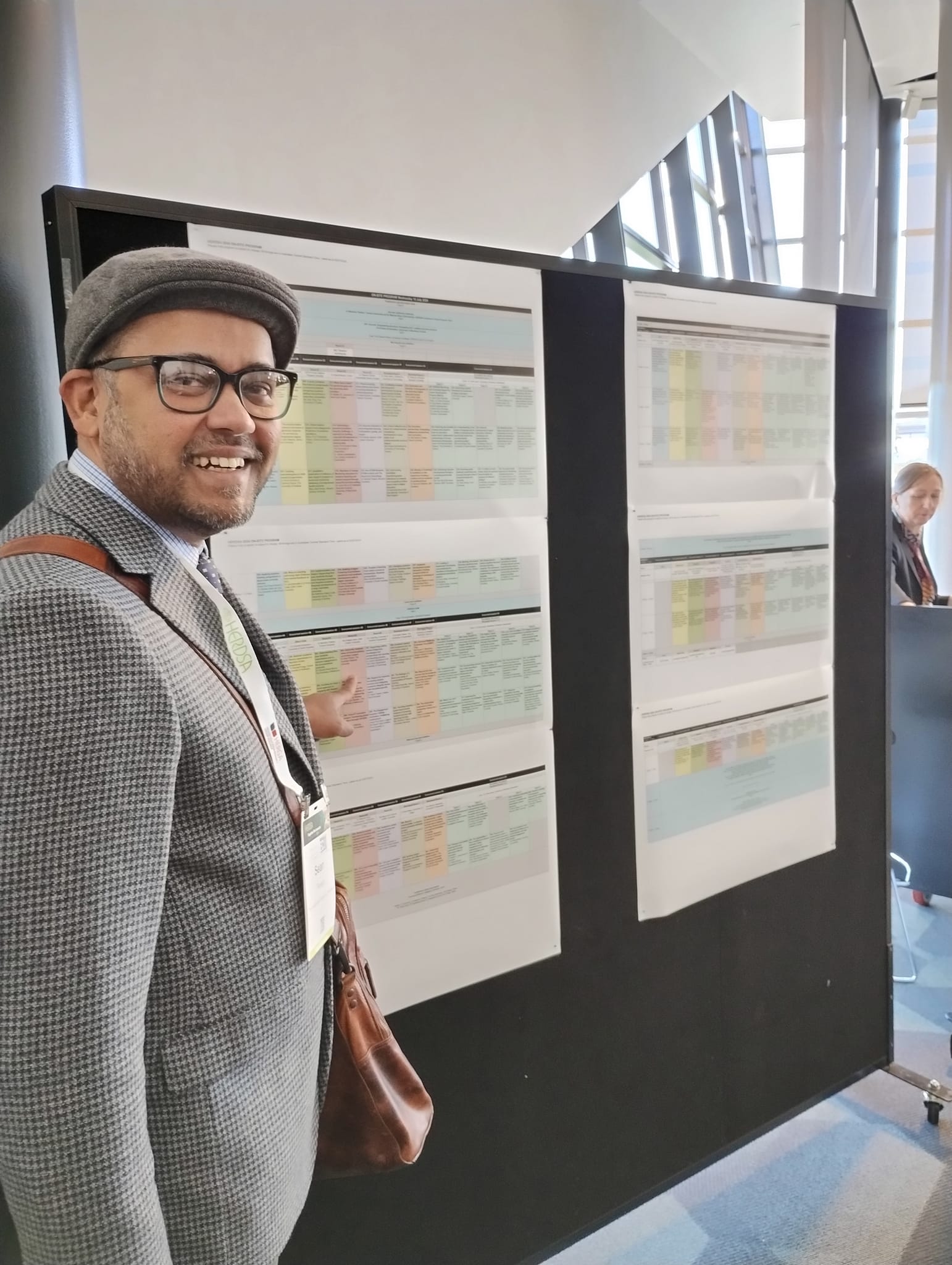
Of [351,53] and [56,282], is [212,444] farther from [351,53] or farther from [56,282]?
[351,53]

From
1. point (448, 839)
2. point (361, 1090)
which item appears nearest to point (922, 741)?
point (448, 839)

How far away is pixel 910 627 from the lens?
3.17 meters

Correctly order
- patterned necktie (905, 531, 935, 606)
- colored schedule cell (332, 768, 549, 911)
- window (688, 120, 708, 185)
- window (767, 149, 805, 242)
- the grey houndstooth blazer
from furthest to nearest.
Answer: window (767, 149, 805, 242) → window (688, 120, 708, 185) → patterned necktie (905, 531, 935, 606) → colored schedule cell (332, 768, 549, 911) → the grey houndstooth blazer

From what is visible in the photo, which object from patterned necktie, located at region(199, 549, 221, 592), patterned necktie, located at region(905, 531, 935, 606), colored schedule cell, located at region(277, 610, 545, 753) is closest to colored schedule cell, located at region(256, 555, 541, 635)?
colored schedule cell, located at region(277, 610, 545, 753)

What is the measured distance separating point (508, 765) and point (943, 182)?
5579 millimetres

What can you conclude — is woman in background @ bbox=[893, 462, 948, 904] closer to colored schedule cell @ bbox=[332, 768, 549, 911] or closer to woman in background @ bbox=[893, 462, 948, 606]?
woman in background @ bbox=[893, 462, 948, 606]

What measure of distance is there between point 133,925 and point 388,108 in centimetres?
330

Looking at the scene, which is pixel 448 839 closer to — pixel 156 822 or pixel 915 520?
pixel 156 822

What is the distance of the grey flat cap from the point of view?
2.89ft

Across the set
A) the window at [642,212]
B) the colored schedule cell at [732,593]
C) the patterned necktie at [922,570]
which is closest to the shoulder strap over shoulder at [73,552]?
the colored schedule cell at [732,593]

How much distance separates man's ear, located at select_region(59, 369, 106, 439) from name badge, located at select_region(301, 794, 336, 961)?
47cm

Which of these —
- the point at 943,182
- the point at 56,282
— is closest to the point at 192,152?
the point at 56,282

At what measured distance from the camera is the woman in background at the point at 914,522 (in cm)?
396

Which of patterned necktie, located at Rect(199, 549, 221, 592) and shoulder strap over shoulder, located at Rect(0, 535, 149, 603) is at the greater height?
shoulder strap over shoulder, located at Rect(0, 535, 149, 603)
